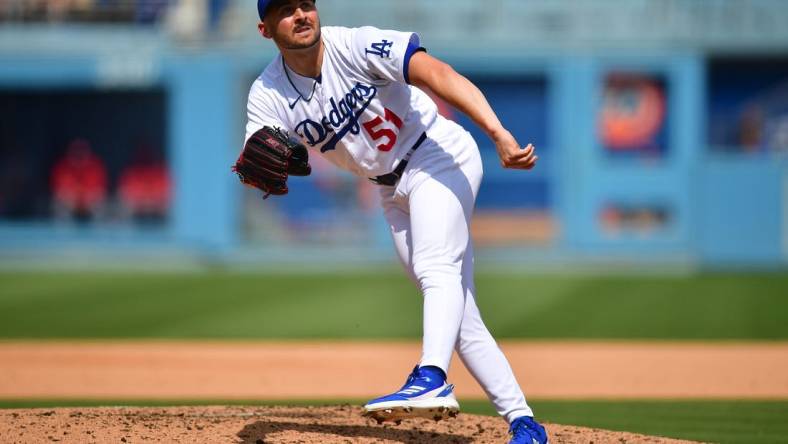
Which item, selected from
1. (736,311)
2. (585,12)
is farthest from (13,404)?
Answer: (585,12)

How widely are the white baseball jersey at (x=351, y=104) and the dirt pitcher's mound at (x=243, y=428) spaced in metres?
1.09

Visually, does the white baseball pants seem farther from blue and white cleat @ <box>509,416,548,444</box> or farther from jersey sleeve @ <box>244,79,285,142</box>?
jersey sleeve @ <box>244,79,285,142</box>

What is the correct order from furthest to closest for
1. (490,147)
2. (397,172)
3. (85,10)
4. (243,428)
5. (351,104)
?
(490,147), (85,10), (243,428), (397,172), (351,104)

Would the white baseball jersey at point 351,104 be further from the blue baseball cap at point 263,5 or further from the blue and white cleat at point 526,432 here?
the blue and white cleat at point 526,432

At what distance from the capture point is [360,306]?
444 inches

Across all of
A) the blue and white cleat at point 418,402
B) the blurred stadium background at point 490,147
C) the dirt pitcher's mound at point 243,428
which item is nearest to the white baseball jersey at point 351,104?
the blue and white cleat at point 418,402

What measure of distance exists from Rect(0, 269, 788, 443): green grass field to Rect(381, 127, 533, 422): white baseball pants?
1618mm

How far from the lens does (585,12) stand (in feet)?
56.5

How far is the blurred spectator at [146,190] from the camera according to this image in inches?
739

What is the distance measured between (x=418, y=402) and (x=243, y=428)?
1.21 m

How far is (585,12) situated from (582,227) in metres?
3.21

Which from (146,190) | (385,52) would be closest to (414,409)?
(385,52)

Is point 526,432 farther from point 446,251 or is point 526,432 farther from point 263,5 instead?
point 263,5

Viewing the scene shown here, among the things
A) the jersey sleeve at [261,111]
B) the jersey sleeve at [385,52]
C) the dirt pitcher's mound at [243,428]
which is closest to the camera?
the jersey sleeve at [385,52]
